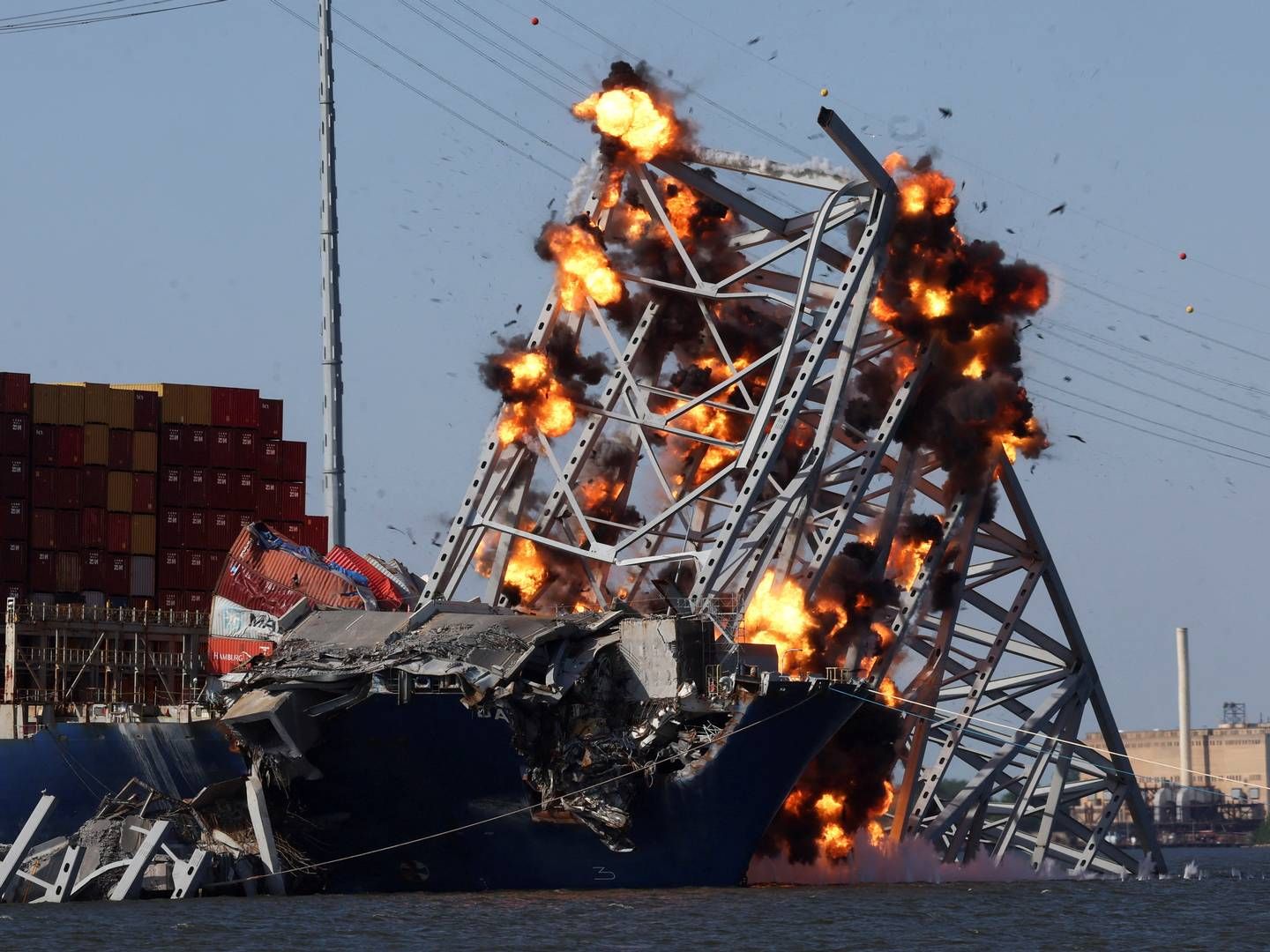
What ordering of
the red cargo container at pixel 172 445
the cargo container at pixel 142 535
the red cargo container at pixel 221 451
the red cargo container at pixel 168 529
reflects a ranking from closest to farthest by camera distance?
the cargo container at pixel 142 535, the red cargo container at pixel 168 529, the red cargo container at pixel 172 445, the red cargo container at pixel 221 451

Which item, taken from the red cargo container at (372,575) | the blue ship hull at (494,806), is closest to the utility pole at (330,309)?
the red cargo container at (372,575)

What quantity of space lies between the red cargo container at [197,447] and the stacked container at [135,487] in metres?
0.04

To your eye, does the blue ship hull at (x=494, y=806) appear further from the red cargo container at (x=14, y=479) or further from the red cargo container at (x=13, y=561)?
the red cargo container at (x=14, y=479)

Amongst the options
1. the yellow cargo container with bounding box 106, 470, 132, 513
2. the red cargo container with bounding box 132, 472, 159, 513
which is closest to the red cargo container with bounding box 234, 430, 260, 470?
the red cargo container with bounding box 132, 472, 159, 513

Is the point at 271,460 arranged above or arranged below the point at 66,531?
above

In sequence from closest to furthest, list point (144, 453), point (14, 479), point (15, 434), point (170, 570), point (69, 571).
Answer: point (14, 479)
point (69, 571)
point (15, 434)
point (170, 570)
point (144, 453)

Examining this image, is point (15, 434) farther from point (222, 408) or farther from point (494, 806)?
point (494, 806)

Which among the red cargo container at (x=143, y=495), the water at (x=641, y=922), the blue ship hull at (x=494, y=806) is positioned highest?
the red cargo container at (x=143, y=495)

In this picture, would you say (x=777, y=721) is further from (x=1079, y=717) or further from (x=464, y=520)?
(x=1079, y=717)

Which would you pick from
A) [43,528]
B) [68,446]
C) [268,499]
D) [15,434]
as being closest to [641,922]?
[43,528]

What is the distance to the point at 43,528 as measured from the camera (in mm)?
85500

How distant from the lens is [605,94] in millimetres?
70188

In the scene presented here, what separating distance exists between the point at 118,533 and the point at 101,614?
13.0 feet

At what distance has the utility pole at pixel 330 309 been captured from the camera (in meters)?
75.2
